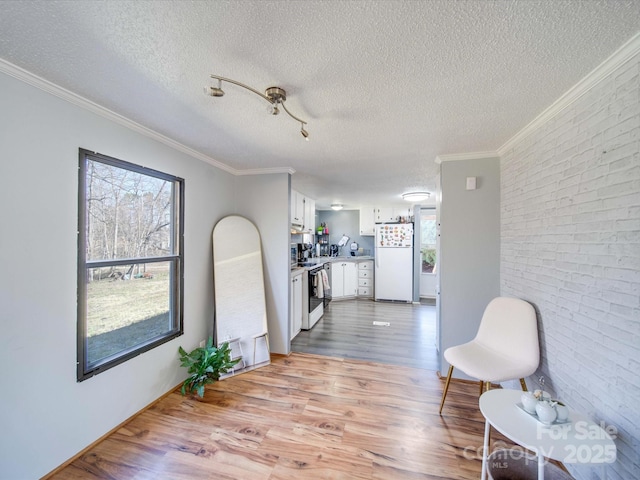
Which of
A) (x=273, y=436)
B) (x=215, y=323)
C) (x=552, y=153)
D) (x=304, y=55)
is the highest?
(x=304, y=55)

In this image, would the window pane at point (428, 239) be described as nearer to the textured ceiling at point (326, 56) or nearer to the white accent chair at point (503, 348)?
the white accent chair at point (503, 348)

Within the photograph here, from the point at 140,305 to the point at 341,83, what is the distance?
2272 mm

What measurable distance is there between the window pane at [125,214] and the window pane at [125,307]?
0.14m

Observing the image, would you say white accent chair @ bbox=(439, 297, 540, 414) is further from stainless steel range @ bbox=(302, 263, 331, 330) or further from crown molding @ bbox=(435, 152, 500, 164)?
stainless steel range @ bbox=(302, 263, 331, 330)

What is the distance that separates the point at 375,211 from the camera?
611 centimetres

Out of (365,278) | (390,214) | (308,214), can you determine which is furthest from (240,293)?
(390,214)

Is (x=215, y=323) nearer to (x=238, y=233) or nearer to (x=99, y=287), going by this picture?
(x=238, y=233)

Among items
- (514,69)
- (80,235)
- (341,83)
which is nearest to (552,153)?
(514,69)

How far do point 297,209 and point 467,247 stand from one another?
7.86 feet

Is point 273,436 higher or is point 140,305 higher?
point 140,305

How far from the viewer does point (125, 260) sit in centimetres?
191

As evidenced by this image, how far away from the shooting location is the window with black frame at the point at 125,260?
168 cm

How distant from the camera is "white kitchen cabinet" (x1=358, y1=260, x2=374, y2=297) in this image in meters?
6.00

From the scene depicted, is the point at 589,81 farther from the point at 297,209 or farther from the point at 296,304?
the point at 296,304
